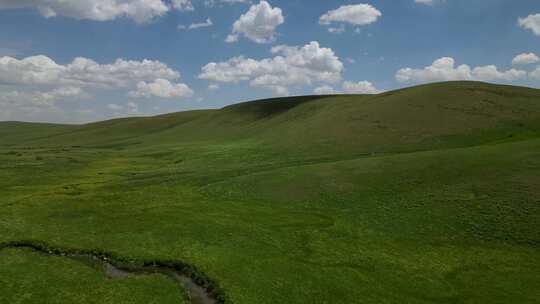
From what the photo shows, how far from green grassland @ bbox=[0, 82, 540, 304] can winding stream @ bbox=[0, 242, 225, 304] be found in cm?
94

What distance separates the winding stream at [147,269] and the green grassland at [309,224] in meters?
0.94

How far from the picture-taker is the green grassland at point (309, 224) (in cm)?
2938

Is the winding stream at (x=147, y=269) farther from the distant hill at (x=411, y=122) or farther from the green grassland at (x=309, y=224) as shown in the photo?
the distant hill at (x=411, y=122)

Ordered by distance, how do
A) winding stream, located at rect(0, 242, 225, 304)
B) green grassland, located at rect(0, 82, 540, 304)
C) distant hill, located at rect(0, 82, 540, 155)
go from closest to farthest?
1. winding stream, located at rect(0, 242, 225, 304)
2. green grassland, located at rect(0, 82, 540, 304)
3. distant hill, located at rect(0, 82, 540, 155)

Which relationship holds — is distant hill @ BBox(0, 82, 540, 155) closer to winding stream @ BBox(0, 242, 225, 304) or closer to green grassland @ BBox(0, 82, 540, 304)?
green grassland @ BBox(0, 82, 540, 304)

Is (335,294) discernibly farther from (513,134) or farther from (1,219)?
(513,134)

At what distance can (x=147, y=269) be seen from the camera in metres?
32.9

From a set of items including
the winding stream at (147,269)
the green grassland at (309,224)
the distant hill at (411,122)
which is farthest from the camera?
the distant hill at (411,122)

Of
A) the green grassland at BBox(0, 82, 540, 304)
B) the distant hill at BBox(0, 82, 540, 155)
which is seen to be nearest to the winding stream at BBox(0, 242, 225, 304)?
the green grassland at BBox(0, 82, 540, 304)

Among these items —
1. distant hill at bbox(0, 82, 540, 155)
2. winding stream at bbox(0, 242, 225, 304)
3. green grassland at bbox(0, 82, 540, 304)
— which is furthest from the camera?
distant hill at bbox(0, 82, 540, 155)

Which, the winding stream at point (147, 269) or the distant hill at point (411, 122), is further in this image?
the distant hill at point (411, 122)

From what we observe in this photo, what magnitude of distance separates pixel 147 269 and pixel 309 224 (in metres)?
19.4

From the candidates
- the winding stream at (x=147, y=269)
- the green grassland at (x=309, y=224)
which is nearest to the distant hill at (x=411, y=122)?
the green grassland at (x=309, y=224)

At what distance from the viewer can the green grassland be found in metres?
29.4
